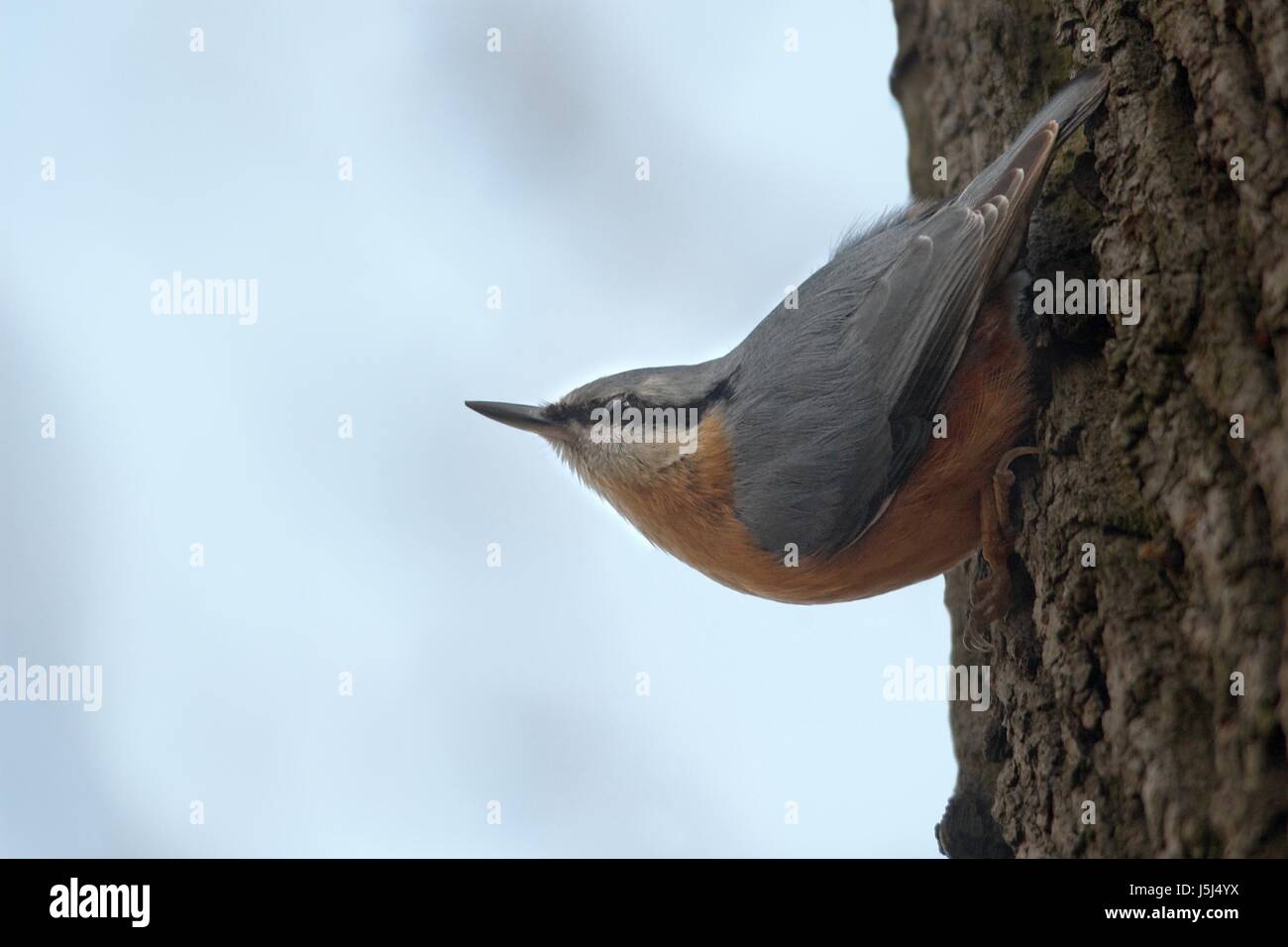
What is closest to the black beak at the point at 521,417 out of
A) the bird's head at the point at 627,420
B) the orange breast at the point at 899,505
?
the bird's head at the point at 627,420

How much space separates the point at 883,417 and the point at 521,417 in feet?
3.80

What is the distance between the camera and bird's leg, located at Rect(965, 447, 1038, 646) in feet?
9.96

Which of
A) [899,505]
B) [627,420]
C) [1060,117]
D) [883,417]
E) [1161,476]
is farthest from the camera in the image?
[627,420]

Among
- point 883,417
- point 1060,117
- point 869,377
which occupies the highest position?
point 1060,117

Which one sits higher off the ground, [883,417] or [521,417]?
[521,417]

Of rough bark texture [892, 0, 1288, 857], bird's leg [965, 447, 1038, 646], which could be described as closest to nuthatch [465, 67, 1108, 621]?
bird's leg [965, 447, 1038, 646]

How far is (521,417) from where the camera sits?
3.63 metres

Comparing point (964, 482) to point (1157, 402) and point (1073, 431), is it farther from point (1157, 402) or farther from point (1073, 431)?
point (1157, 402)

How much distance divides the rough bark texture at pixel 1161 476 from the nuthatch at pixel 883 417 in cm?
11

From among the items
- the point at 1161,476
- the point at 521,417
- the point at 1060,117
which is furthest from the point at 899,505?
the point at 521,417

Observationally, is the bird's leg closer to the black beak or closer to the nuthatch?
the nuthatch

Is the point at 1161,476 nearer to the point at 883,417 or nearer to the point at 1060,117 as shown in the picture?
the point at 883,417

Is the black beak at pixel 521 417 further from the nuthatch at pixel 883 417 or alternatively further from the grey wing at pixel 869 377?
the grey wing at pixel 869 377
